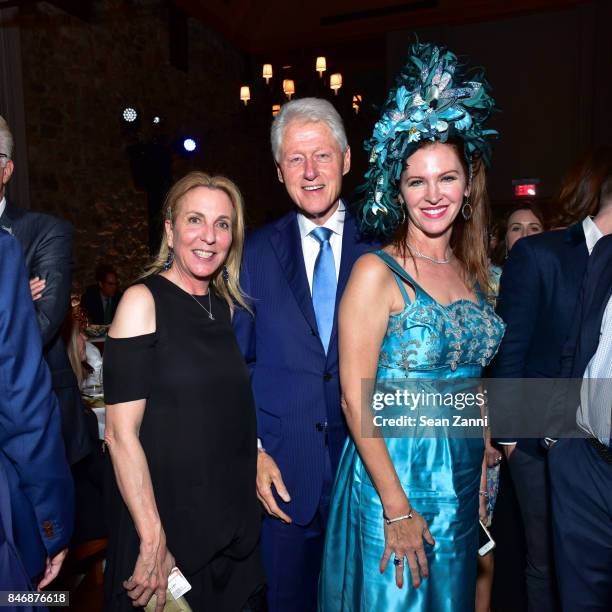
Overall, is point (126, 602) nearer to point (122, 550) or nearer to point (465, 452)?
point (122, 550)

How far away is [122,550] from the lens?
5.20 ft

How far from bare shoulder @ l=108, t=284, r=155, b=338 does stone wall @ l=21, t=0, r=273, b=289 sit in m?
5.61

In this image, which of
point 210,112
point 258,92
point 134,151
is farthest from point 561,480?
point 258,92

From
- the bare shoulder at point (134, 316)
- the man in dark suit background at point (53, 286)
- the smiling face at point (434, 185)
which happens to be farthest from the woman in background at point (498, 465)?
the man in dark suit background at point (53, 286)

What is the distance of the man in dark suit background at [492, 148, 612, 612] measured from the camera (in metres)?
1.98

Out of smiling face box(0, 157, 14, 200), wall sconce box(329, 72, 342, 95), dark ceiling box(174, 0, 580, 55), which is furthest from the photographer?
dark ceiling box(174, 0, 580, 55)

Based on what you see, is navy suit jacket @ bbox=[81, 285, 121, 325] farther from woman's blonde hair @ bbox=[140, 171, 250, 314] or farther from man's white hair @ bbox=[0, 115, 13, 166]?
woman's blonde hair @ bbox=[140, 171, 250, 314]

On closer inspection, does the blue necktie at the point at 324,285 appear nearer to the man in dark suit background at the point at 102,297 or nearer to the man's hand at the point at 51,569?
the man's hand at the point at 51,569

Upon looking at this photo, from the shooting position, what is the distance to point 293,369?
5.98ft

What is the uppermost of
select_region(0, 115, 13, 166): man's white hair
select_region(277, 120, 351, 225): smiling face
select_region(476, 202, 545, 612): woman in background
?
select_region(0, 115, 13, 166): man's white hair

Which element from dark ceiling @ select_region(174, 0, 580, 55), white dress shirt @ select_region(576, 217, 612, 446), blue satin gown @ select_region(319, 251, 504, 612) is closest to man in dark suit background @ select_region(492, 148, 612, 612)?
white dress shirt @ select_region(576, 217, 612, 446)

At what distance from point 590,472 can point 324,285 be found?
98cm

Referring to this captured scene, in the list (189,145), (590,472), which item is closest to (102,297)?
(189,145)

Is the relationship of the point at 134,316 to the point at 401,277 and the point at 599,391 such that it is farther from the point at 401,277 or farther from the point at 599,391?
the point at 599,391
